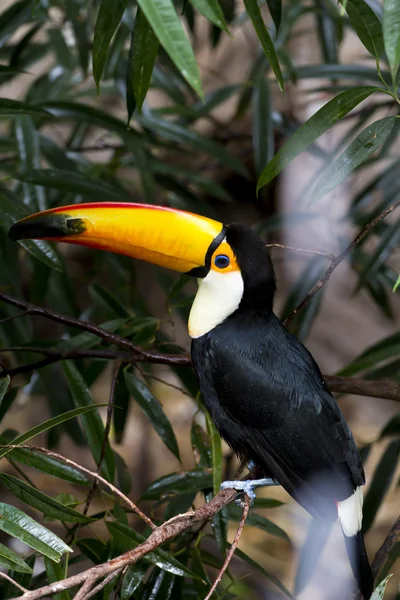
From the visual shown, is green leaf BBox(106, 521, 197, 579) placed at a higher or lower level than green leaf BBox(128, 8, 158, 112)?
lower

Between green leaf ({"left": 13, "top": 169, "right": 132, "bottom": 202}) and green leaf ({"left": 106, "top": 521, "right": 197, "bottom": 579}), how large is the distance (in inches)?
23.2

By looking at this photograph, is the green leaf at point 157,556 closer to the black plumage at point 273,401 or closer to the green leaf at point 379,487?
the black plumage at point 273,401

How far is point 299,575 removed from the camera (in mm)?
1347

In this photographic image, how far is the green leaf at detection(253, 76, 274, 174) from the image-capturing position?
5.68ft

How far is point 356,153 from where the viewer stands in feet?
2.97

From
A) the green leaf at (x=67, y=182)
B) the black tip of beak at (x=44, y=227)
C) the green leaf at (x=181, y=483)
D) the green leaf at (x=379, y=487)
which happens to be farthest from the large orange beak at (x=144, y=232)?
the green leaf at (x=379, y=487)

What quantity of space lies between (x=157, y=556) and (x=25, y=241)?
510 millimetres

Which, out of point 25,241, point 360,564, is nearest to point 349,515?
point 360,564

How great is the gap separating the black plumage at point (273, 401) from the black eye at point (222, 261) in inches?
0.7

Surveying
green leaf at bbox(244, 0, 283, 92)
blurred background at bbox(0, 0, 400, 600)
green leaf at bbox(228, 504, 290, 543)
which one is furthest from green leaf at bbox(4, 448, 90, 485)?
green leaf at bbox(244, 0, 283, 92)

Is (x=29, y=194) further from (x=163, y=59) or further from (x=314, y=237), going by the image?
(x=314, y=237)

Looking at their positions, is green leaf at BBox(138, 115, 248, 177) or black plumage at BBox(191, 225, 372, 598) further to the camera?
green leaf at BBox(138, 115, 248, 177)

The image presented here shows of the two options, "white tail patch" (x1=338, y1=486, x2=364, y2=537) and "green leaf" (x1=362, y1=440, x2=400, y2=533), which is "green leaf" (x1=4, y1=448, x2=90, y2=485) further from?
"green leaf" (x1=362, y1=440, x2=400, y2=533)

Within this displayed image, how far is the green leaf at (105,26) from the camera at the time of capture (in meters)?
0.91
